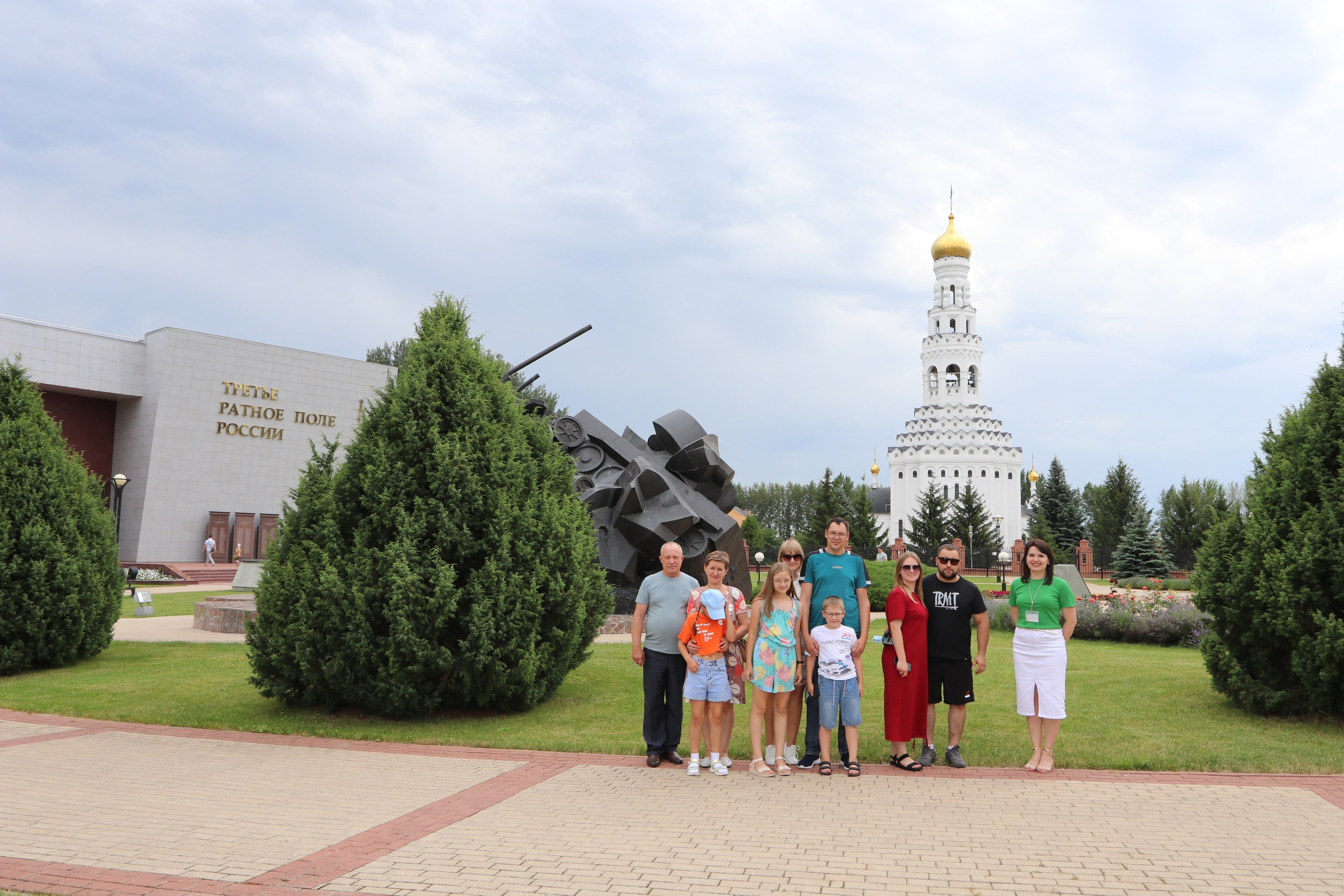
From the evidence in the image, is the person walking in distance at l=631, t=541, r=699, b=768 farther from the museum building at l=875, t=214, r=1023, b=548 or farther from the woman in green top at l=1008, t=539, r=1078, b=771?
the museum building at l=875, t=214, r=1023, b=548

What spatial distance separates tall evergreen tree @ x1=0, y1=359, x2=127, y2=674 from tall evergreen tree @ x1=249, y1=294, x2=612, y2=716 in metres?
4.09

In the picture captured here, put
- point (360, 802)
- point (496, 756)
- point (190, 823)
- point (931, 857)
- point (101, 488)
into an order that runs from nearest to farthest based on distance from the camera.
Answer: point (931, 857)
point (190, 823)
point (360, 802)
point (496, 756)
point (101, 488)

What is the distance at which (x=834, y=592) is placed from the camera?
22.7ft

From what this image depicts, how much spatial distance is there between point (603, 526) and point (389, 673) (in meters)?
8.75

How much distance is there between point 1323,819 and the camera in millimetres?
5711

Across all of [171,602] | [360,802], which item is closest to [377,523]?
[360,802]

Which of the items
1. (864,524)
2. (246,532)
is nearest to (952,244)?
(864,524)

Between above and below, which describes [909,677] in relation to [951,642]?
below

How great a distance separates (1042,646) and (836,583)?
1.62m

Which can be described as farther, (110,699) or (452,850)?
(110,699)

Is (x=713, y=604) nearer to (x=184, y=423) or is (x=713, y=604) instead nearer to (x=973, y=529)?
(x=184, y=423)

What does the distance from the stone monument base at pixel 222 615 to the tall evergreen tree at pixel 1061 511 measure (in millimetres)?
54827

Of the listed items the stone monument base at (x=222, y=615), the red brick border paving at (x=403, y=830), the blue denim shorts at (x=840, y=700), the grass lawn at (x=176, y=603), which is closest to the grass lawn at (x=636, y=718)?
the blue denim shorts at (x=840, y=700)

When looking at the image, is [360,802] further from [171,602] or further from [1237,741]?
[171,602]
